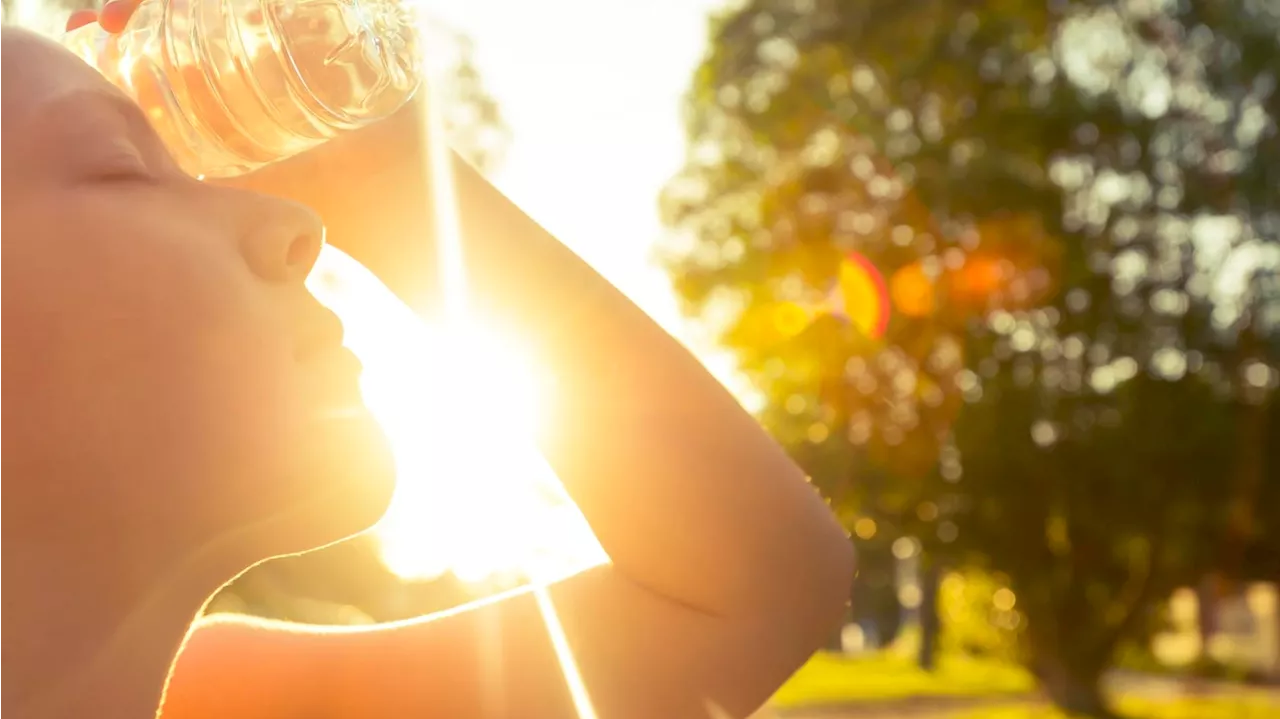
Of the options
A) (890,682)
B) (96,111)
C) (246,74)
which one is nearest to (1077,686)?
(890,682)

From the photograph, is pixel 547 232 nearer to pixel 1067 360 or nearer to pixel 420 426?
pixel 420 426

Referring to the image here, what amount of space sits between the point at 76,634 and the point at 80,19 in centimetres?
87

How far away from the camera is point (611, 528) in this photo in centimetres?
155

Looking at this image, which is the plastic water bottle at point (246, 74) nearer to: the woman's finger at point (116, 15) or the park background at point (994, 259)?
the woman's finger at point (116, 15)

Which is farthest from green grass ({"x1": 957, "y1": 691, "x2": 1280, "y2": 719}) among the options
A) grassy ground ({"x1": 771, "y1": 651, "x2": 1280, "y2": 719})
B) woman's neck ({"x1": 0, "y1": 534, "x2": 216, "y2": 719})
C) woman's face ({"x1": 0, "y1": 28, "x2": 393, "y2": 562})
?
woman's neck ({"x1": 0, "y1": 534, "x2": 216, "y2": 719})

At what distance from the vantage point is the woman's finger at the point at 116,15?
1.47 meters

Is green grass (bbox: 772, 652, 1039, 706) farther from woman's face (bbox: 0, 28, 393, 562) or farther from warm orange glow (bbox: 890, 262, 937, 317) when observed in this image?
woman's face (bbox: 0, 28, 393, 562)

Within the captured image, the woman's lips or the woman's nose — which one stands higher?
the woman's nose

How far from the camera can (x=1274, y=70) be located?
15.9 meters

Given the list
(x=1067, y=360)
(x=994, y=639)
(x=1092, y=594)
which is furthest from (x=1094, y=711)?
(x=1067, y=360)

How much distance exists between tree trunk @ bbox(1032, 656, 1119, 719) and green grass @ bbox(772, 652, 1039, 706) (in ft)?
12.6

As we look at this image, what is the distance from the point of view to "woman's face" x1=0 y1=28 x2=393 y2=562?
97 centimetres

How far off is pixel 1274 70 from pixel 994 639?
1229 centimetres

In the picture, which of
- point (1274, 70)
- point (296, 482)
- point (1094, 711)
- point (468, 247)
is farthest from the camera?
point (1094, 711)
